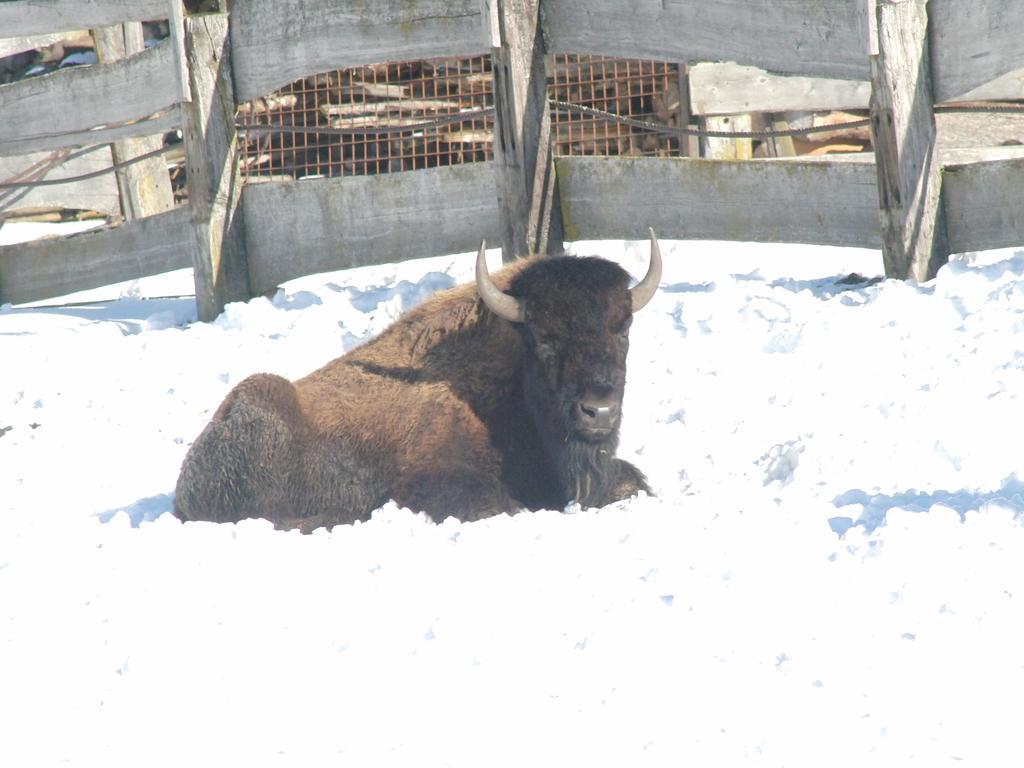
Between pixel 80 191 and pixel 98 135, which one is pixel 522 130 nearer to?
pixel 98 135

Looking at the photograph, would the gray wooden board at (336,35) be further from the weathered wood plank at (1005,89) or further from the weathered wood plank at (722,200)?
the weathered wood plank at (1005,89)

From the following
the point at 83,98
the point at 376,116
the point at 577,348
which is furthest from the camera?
the point at 376,116

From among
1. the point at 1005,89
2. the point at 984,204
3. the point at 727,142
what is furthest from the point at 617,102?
the point at 984,204

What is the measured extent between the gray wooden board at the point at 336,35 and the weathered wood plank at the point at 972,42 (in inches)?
100

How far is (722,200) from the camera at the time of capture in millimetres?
8078

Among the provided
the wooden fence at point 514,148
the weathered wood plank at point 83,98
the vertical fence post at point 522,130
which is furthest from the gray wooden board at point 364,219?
the weathered wood plank at point 83,98

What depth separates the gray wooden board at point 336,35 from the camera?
28.1 feet

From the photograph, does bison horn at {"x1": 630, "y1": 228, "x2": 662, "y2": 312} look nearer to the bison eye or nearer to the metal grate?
the bison eye

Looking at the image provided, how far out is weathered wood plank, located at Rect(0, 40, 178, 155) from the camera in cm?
940

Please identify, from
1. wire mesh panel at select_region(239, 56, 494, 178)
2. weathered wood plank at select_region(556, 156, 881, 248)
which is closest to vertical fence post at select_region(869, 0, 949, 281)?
weathered wood plank at select_region(556, 156, 881, 248)

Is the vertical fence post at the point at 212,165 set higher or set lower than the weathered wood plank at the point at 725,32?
lower

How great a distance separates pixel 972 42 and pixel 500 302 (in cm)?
302

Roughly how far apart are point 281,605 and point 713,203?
4384 mm

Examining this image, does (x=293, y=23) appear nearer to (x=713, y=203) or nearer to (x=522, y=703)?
(x=713, y=203)
